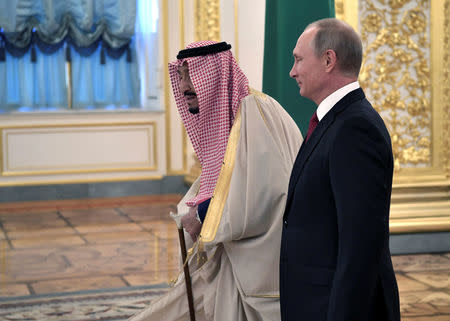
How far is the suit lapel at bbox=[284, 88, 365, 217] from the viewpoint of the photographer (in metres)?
1.74

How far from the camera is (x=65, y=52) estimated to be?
330 inches

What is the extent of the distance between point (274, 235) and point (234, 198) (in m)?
0.20

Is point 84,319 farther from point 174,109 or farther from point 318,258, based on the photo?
point 174,109

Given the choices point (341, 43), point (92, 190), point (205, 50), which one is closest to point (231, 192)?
point (205, 50)

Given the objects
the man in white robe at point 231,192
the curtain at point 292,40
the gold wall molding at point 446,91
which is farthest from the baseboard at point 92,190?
the man in white robe at point 231,192

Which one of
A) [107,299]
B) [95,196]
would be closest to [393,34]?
[107,299]

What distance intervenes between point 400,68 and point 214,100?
9.02 ft

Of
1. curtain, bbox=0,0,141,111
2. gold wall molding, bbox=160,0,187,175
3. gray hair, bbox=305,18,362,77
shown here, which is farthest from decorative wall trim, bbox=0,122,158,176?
gray hair, bbox=305,18,362,77

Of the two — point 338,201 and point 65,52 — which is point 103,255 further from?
point 338,201

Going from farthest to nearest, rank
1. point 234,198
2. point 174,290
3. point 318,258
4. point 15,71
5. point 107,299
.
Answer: point 15,71 < point 107,299 < point 174,290 < point 234,198 < point 318,258

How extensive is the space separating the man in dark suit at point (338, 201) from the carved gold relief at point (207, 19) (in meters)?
6.12

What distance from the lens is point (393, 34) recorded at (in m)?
5.25

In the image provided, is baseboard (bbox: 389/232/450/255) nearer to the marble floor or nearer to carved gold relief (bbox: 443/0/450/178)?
the marble floor

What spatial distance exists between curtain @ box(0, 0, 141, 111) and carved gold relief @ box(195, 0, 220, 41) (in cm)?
75
